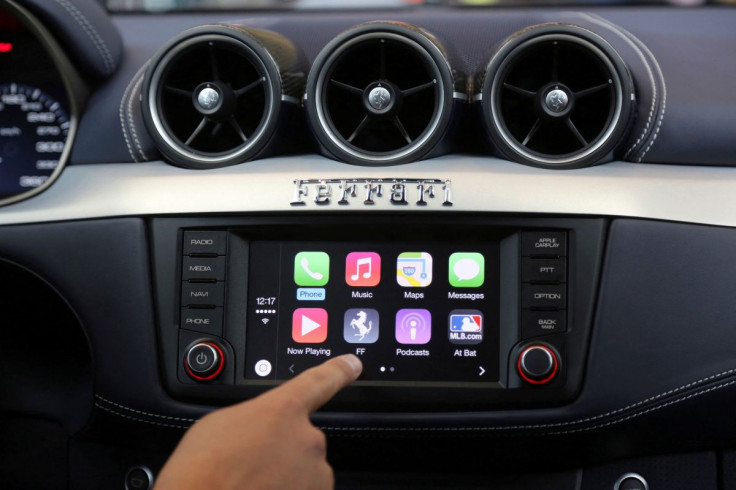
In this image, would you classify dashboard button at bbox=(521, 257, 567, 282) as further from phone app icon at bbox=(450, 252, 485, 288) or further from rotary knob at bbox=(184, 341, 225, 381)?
rotary knob at bbox=(184, 341, 225, 381)

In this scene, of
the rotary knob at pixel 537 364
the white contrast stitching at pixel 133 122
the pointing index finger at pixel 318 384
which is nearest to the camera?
the pointing index finger at pixel 318 384

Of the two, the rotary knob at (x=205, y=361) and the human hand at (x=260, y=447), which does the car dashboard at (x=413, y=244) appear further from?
the human hand at (x=260, y=447)

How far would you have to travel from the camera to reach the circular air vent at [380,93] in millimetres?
1854

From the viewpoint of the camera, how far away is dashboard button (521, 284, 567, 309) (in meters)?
1.79

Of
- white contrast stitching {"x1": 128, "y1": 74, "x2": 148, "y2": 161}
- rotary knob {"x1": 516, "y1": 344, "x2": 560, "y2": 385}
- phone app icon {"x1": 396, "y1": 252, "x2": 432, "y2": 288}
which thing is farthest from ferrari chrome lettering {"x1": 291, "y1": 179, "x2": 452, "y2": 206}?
white contrast stitching {"x1": 128, "y1": 74, "x2": 148, "y2": 161}

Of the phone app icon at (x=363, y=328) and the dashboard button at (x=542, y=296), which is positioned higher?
the dashboard button at (x=542, y=296)

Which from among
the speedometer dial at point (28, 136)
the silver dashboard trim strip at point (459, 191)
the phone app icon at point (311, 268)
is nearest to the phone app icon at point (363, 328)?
the phone app icon at point (311, 268)

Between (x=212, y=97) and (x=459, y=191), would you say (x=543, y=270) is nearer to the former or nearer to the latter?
(x=459, y=191)

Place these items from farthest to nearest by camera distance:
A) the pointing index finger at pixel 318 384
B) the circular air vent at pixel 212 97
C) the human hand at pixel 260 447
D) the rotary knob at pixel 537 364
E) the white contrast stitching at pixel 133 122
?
1. the white contrast stitching at pixel 133 122
2. the circular air vent at pixel 212 97
3. the rotary knob at pixel 537 364
4. the pointing index finger at pixel 318 384
5. the human hand at pixel 260 447

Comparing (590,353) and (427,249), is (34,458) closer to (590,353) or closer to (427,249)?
(427,249)

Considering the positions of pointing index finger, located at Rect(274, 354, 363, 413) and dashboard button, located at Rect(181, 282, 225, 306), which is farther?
dashboard button, located at Rect(181, 282, 225, 306)

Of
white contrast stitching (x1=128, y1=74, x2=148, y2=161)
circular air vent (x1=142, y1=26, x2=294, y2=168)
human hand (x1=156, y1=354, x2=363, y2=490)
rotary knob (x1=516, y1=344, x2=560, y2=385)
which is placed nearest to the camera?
human hand (x1=156, y1=354, x2=363, y2=490)

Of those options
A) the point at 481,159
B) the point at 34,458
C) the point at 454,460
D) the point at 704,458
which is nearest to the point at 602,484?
the point at 704,458

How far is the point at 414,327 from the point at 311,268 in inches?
10.3
